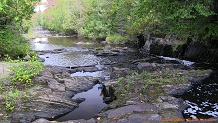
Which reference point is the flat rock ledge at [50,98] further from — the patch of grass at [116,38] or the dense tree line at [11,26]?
the patch of grass at [116,38]

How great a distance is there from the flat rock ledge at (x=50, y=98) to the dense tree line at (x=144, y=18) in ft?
30.3

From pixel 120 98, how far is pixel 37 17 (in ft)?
533

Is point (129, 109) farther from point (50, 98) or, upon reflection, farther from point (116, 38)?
point (116, 38)

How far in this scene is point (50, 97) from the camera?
14.9m

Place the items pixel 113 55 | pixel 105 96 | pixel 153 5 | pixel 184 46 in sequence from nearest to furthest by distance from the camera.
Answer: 1. pixel 105 96
2. pixel 153 5
3. pixel 184 46
4. pixel 113 55

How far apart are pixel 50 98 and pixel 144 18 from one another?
79.8 ft

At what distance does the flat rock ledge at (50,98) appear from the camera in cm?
1312

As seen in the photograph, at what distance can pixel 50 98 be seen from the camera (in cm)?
1477

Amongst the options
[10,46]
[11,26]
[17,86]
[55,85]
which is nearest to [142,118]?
[55,85]

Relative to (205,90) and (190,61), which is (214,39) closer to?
(190,61)

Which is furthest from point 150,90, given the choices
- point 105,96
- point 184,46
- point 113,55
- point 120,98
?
point 113,55

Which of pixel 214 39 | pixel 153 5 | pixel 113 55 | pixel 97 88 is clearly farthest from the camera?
pixel 113 55

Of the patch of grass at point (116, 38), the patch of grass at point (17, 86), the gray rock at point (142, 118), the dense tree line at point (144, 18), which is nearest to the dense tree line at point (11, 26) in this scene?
the patch of grass at point (17, 86)

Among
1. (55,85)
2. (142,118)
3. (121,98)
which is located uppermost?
(142,118)
